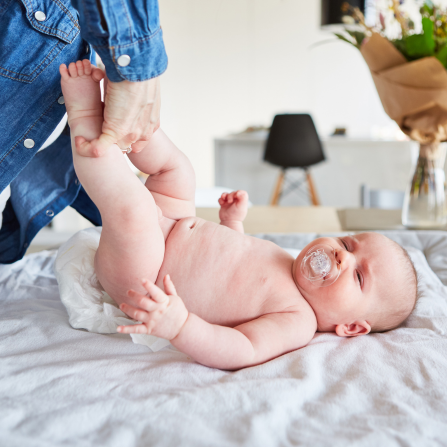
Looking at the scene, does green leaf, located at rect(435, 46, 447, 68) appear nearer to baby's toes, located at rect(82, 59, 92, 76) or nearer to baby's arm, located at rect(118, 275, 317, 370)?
baby's arm, located at rect(118, 275, 317, 370)

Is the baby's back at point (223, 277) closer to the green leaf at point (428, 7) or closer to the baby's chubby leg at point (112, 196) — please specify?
the baby's chubby leg at point (112, 196)

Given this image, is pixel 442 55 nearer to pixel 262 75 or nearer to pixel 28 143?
pixel 28 143

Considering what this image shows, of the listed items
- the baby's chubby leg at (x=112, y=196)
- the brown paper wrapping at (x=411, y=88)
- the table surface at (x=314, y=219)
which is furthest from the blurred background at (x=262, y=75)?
the baby's chubby leg at (x=112, y=196)

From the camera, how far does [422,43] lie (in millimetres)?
1478

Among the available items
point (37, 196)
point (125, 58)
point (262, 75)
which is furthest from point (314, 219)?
point (262, 75)

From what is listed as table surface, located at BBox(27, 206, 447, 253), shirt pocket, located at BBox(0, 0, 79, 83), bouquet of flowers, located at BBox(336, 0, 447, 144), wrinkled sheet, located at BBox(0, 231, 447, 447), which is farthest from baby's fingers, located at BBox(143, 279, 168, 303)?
bouquet of flowers, located at BBox(336, 0, 447, 144)

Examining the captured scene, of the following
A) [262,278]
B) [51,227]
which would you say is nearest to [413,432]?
A: [262,278]

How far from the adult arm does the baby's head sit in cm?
45

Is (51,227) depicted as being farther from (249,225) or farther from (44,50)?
(44,50)

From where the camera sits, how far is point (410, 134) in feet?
5.36

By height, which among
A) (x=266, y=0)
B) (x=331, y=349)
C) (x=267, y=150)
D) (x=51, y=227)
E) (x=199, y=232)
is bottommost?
(x=51, y=227)

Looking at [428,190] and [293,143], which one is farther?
[293,143]

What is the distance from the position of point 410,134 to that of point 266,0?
4.42 m

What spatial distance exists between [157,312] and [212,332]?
11cm
